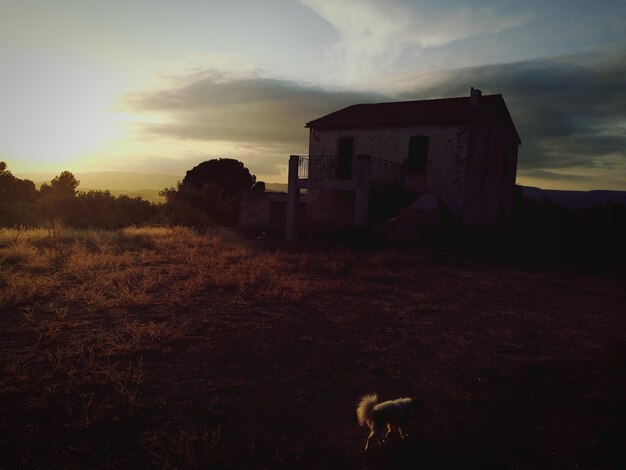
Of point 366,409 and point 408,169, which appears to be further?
point 408,169

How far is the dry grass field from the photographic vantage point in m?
3.33

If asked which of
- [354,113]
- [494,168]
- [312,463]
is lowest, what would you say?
[312,463]

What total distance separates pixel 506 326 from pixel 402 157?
1490cm

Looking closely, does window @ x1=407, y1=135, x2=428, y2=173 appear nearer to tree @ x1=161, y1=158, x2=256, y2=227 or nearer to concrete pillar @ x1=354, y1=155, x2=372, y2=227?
concrete pillar @ x1=354, y1=155, x2=372, y2=227

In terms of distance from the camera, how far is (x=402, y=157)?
67.6ft

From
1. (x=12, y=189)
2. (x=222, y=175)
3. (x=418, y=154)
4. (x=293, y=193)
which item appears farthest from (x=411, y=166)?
(x=12, y=189)

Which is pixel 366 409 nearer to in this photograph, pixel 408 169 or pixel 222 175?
pixel 408 169

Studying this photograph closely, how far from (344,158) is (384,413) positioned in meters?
20.1

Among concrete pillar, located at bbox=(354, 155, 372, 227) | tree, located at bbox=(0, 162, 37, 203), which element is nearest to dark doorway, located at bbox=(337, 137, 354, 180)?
concrete pillar, located at bbox=(354, 155, 372, 227)

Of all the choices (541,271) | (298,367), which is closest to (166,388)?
(298,367)

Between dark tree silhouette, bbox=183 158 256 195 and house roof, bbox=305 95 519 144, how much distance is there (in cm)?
1896

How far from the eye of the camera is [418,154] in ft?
66.2

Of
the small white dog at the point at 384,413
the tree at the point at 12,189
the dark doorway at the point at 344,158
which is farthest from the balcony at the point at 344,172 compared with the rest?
the tree at the point at 12,189

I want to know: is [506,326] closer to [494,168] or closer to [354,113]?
[494,168]
